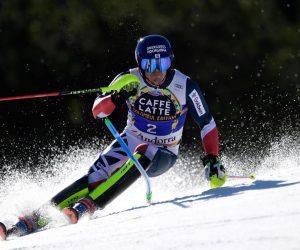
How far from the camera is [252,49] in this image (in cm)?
1912

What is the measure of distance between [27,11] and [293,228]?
52.6ft

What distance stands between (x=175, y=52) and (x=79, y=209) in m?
13.9

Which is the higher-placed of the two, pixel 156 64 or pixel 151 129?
pixel 156 64

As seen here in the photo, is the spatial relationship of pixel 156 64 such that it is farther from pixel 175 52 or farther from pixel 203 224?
pixel 175 52

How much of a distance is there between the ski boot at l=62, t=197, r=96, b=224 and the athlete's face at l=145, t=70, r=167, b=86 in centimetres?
115

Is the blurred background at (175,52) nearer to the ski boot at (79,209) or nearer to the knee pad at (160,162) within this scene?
the knee pad at (160,162)

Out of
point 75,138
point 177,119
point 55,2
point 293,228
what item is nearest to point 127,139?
point 177,119

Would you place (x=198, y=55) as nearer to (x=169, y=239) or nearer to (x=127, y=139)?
(x=127, y=139)

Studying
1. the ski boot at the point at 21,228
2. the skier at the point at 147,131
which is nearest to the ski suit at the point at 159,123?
the skier at the point at 147,131

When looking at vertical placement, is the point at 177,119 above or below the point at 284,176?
above

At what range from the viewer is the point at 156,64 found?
5363 mm

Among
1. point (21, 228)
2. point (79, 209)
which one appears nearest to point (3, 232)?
point (21, 228)

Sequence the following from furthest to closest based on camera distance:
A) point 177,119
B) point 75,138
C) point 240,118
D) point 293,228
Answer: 1. point 240,118
2. point 75,138
3. point 177,119
4. point 293,228

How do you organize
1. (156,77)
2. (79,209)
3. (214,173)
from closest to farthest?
(79,209), (214,173), (156,77)
